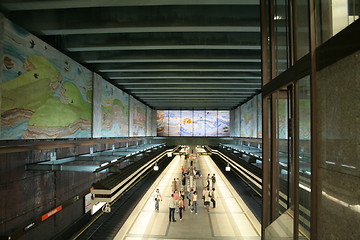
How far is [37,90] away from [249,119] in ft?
64.0

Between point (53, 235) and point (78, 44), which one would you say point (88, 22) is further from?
point (53, 235)

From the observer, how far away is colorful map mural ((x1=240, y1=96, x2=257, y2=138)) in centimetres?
A: 2119

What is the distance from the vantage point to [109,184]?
296 inches

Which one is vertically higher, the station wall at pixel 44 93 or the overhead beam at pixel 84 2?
the overhead beam at pixel 84 2

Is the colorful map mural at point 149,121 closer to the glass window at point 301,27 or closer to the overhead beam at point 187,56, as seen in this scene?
the overhead beam at point 187,56

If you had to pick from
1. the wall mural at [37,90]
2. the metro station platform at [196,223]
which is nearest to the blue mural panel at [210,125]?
the metro station platform at [196,223]

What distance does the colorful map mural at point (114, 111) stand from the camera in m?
15.0

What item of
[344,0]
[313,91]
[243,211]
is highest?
[344,0]

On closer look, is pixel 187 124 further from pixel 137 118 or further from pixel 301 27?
pixel 301 27

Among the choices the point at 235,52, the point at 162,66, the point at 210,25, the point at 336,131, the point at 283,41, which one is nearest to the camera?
the point at 336,131

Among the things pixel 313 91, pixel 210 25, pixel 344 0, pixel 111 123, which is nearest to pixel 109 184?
pixel 210 25

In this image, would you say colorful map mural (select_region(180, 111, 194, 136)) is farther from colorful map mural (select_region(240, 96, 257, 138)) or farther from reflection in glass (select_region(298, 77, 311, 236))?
reflection in glass (select_region(298, 77, 311, 236))

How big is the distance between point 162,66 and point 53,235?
30.2ft

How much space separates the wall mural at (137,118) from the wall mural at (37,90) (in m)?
10.8
